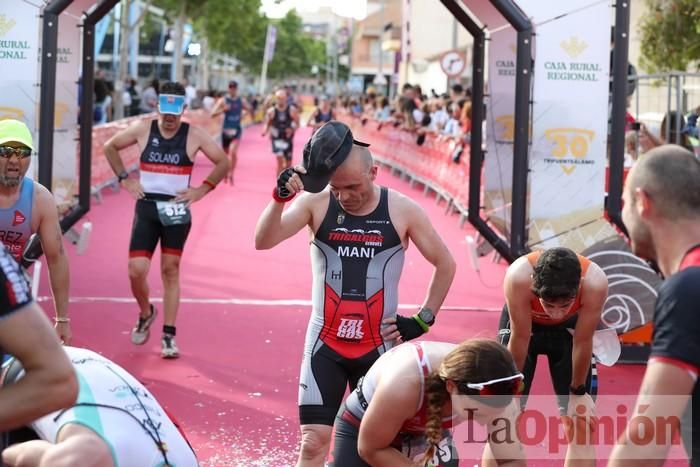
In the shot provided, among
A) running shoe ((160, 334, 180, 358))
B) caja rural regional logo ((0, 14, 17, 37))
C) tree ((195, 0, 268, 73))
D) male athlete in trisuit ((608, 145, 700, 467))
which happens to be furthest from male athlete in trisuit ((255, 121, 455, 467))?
tree ((195, 0, 268, 73))

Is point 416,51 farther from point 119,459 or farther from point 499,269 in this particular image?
point 119,459

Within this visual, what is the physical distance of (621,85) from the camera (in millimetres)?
8586

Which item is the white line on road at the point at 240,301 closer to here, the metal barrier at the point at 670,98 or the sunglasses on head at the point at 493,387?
the metal barrier at the point at 670,98

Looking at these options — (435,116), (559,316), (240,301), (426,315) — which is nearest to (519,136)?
(240,301)

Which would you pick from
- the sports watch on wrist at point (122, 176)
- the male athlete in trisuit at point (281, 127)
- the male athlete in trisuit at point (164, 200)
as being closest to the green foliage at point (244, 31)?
the male athlete in trisuit at point (281, 127)

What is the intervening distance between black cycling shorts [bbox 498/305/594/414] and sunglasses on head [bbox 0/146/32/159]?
8.84 feet

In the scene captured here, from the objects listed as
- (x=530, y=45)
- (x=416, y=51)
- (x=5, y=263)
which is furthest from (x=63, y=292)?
(x=416, y=51)

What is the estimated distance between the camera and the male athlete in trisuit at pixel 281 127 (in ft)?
70.2

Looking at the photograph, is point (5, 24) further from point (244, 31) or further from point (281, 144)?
point (244, 31)

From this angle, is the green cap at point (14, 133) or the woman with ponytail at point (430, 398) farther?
the green cap at point (14, 133)

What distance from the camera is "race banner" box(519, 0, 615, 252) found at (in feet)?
28.1

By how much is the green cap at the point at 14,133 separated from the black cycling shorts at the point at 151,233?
2.84 metres

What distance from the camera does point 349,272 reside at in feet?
16.5

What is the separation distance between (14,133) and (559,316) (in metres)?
2.92
